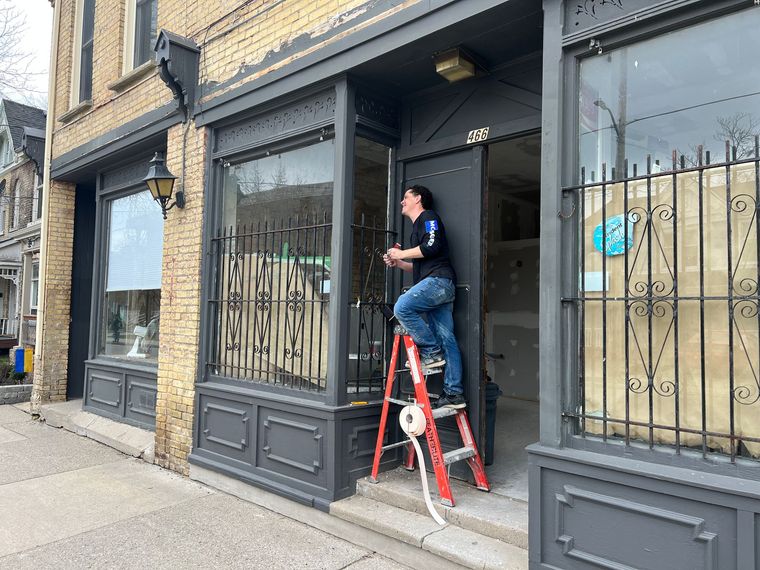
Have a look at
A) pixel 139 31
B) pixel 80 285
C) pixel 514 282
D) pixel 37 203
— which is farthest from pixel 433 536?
pixel 37 203

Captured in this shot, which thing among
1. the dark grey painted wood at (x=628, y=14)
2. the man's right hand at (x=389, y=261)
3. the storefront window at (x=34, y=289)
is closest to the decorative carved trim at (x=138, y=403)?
the man's right hand at (x=389, y=261)

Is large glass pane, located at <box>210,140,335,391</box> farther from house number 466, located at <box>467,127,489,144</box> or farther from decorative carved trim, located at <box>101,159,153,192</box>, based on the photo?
decorative carved trim, located at <box>101,159,153,192</box>

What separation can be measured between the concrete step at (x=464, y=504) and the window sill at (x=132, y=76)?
5.09 m

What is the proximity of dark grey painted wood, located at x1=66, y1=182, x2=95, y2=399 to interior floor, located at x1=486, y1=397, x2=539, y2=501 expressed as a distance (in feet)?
20.6

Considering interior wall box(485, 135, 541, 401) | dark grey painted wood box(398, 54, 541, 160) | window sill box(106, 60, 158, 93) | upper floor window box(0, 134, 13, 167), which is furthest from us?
upper floor window box(0, 134, 13, 167)

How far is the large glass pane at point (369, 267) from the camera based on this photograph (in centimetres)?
442

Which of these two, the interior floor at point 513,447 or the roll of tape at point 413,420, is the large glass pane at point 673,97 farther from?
the interior floor at point 513,447

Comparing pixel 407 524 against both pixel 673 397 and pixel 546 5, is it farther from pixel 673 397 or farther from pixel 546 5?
pixel 546 5

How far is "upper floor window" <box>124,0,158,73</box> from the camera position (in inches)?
271

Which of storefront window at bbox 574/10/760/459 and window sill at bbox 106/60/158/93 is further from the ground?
window sill at bbox 106/60/158/93

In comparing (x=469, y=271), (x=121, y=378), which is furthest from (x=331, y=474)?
(x=121, y=378)

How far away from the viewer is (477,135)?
4082 millimetres

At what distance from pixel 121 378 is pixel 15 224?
38.5 feet

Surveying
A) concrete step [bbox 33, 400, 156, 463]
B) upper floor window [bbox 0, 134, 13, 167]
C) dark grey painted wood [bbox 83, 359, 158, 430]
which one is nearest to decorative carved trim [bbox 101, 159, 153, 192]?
dark grey painted wood [bbox 83, 359, 158, 430]
